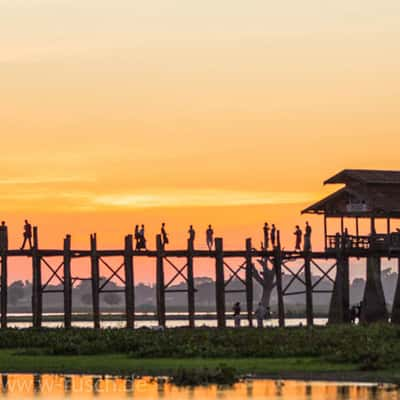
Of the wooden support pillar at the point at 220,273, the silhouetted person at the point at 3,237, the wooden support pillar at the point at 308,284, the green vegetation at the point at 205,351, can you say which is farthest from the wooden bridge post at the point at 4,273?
the wooden support pillar at the point at 308,284

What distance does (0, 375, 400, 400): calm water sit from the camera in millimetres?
57469

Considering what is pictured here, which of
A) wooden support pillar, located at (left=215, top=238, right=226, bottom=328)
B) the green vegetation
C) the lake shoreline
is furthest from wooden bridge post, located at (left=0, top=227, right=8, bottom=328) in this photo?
the lake shoreline

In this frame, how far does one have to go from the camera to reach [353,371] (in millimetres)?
63344

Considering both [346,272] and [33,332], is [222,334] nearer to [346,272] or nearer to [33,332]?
[33,332]

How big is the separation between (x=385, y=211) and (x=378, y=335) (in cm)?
1847

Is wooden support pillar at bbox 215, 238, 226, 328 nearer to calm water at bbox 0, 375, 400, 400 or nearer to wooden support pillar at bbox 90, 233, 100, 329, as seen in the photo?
wooden support pillar at bbox 90, 233, 100, 329

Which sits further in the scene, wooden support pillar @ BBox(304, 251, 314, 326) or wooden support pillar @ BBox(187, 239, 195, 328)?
wooden support pillar @ BBox(304, 251, 314, 326)

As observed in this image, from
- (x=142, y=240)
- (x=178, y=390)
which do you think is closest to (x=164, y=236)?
(x=142, y=240)

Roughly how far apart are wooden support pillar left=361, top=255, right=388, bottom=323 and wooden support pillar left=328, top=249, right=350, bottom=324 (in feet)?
3.32

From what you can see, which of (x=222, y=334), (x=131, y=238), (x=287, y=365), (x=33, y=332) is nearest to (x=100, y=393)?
(x=287, y=365)

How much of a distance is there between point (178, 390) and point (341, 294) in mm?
34984

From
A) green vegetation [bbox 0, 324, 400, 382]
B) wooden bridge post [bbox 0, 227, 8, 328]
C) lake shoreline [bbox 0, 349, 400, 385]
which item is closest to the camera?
lake shoreline [bbox 0, 349, 400, 385]

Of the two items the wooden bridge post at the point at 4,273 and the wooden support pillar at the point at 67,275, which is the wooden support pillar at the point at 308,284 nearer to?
the wooden support pillar at the point at 67,275

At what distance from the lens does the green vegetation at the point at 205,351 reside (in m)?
65.1
